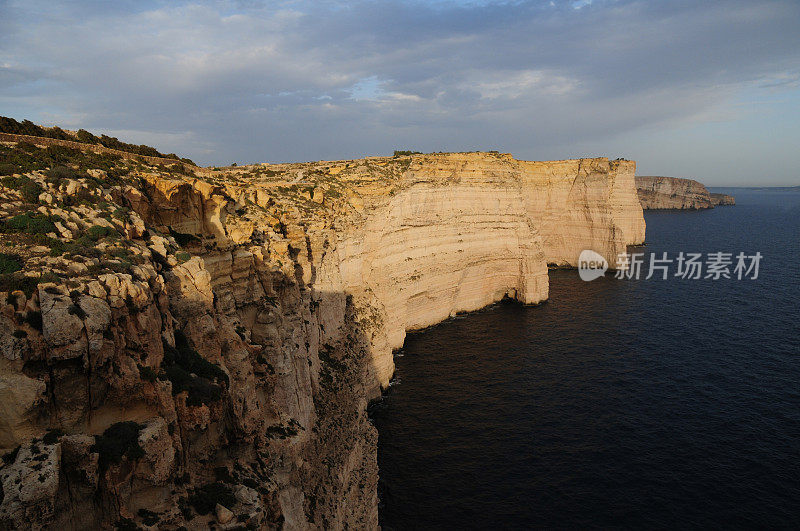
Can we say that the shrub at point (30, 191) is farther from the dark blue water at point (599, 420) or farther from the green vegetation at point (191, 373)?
the dark blue water at point (599, 420)

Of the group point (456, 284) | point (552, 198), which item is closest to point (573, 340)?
point (456, 284)

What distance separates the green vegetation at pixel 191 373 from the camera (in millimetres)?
14672

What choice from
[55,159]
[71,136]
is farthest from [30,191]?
[71,136]

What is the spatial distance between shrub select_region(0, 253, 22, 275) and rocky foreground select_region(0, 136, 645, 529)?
84 mm

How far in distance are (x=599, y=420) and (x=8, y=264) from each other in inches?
1722

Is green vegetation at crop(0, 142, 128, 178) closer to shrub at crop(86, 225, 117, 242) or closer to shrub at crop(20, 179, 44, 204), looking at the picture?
shrub at crop(20, 179, 44, 204)

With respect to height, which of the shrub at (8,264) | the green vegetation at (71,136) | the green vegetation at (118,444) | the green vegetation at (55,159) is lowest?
the green vegetation at (118,444)

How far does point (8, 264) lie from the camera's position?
42.1ft

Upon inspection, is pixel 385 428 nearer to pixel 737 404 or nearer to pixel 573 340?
pixel 573 340

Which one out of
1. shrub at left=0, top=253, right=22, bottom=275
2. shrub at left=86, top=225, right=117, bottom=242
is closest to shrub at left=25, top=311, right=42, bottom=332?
shrub at left=0, top=253, right=22, bottom=275

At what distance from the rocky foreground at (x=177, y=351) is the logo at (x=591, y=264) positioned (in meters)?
63.1

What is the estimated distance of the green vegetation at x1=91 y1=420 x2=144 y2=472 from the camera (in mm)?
11484
